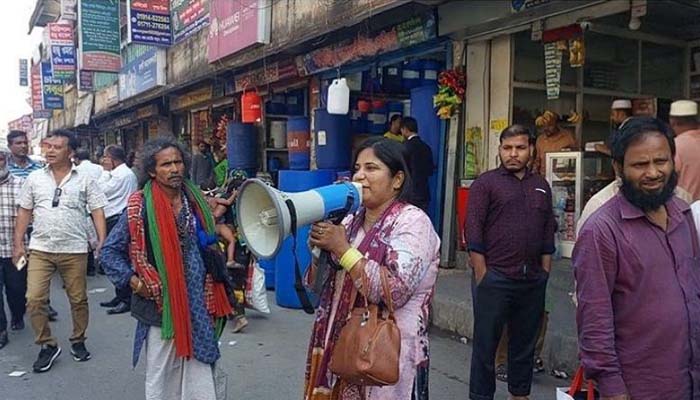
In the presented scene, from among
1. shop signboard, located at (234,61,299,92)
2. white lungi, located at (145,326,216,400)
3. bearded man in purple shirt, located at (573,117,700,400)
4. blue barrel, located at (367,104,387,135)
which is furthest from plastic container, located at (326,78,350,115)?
bearded man in purple shirt, located at (573,117,700,400)

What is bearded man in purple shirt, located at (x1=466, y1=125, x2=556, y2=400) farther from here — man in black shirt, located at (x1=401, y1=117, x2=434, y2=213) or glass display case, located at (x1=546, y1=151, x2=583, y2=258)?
man in black shirt, located at (x1=401, y1=117, x2=434, y2=213)

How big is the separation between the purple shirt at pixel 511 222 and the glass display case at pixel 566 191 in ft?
8.07

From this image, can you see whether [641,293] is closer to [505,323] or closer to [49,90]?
[505,323]

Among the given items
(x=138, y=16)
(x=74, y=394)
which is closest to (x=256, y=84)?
(x=138, y=16)

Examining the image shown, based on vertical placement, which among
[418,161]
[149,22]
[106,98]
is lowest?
[418,161]

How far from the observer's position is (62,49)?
60.3 feet

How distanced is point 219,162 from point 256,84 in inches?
74.9

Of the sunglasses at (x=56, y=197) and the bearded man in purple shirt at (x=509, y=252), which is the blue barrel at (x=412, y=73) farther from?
the sunglasses at (x=56, y=197)

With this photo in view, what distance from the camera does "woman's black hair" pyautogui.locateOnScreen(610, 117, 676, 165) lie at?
6.66 feet

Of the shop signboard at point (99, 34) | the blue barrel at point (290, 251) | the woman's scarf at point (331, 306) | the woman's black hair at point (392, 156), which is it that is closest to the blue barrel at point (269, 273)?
the blue barrel at point (290, 251)

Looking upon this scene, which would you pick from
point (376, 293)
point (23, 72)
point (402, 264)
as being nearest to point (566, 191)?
point (402, 264)

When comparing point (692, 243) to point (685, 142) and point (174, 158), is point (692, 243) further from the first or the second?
point (174, 158)

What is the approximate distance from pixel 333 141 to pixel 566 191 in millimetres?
2999

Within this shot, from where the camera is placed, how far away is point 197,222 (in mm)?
3170
